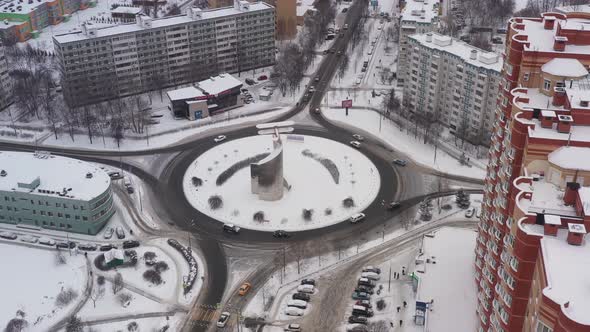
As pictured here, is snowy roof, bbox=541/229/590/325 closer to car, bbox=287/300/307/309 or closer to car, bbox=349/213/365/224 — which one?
car, bbox=287/300/307/309

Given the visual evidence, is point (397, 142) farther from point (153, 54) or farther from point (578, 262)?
point (578, 262)

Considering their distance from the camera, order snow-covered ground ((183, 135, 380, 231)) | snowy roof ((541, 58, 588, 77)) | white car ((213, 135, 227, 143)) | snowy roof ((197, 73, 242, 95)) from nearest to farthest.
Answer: snowy roof ((541, 58, 588, 77)), snow-covered ground ((183, 135, 380, 231)), white car ((213, 135, 227, 143)), snowy roof ((197, 73, 242, 95))

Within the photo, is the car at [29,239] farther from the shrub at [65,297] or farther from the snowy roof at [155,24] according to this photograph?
the snowy roof at [155,24]

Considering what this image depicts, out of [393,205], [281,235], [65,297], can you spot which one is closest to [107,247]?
[65,297]

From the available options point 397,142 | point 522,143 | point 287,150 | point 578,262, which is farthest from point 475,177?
point 578,262

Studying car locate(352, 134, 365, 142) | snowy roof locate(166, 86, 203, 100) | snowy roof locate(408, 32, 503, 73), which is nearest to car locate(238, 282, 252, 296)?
car locate(352, 134, 365, 142)

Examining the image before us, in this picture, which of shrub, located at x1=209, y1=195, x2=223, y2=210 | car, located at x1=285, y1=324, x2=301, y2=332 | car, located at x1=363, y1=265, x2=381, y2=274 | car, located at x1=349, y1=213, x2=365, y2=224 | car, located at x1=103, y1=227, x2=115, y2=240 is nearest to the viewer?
car, located at x1=285, y1=324, x2=301, y2=332

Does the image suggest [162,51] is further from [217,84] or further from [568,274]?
[568,274]
